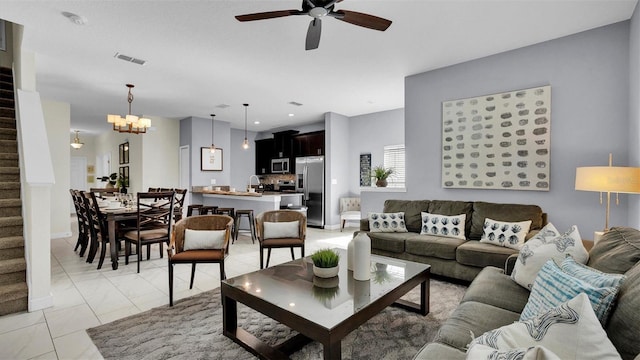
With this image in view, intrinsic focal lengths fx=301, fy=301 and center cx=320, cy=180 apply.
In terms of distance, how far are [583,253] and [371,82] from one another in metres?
3.77

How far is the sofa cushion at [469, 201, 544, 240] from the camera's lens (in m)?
3.35

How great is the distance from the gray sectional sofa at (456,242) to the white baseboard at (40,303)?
3394 mm

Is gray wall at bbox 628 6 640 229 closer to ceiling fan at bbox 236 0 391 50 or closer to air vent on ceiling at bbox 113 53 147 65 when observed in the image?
ceiling fan at bbox 236 0 391 50

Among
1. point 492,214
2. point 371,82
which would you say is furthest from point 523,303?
point 371,82

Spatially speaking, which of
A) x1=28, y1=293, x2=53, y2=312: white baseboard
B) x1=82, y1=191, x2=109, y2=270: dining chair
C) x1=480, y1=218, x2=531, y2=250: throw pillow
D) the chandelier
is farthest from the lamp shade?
the chandelier

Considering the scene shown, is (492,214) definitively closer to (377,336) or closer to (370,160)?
(377,336)

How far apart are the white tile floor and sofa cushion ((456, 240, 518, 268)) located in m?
2.39

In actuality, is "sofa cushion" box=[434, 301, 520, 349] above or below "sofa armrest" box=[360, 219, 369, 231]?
below

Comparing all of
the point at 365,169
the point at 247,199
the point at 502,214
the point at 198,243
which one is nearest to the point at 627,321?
the point at 502,214

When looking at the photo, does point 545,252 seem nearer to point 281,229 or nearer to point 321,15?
point 321,15

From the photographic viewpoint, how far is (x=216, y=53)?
3770 millimetres

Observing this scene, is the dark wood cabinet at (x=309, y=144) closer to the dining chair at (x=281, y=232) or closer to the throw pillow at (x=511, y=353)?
the dining chair at (x=281, y=232)

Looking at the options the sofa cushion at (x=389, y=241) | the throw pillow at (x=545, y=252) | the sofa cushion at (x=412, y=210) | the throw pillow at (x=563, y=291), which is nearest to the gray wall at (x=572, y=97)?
the sofa cushion at (x=412, y=210)

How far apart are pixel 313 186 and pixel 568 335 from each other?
21.8 ft
